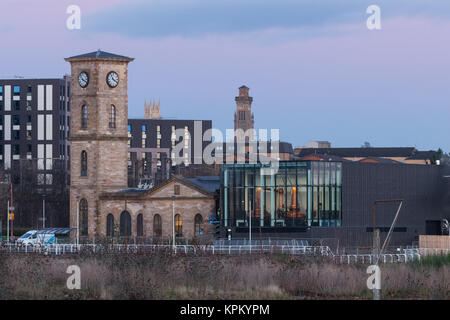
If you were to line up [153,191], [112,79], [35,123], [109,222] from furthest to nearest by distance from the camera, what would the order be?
[35,123], [112,79], [109,222], [153,191]

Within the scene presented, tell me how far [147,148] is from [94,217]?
283 feet

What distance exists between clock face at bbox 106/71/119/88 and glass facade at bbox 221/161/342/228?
14.2 meters

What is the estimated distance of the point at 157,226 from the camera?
86.1 meters

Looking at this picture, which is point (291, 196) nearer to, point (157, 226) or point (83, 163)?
point (157, 226)

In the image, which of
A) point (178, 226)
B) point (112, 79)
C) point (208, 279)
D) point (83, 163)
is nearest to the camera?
point (208, 279)

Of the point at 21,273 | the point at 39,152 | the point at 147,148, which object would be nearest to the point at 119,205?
the point at 21,273

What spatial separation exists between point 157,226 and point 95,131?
31.1 ft

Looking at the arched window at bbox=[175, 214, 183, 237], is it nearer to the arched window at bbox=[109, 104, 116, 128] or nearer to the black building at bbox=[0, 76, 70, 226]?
the arched window at bbox=[109, 104, 116, 128]

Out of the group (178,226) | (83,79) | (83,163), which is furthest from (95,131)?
→ (178,226)

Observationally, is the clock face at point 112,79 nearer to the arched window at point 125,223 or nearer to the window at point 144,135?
the arched window at point 125,223

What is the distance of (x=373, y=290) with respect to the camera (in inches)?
1553

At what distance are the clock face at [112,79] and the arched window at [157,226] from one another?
11.6m

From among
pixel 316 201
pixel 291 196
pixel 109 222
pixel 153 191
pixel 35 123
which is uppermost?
pixel 35 123

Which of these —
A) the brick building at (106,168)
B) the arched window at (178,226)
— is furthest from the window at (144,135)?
the arched window at (178,226)
